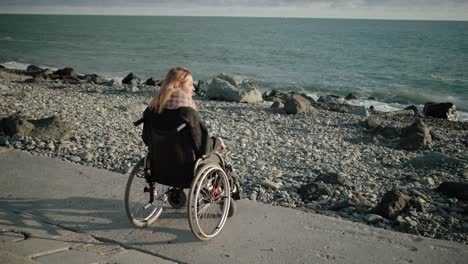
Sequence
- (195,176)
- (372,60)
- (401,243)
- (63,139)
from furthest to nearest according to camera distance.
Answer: (372,60), (63,139), (401,243), (195,176)

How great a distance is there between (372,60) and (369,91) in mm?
21854

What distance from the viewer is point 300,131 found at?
11.4 m

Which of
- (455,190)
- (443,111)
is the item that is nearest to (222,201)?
(455,190)

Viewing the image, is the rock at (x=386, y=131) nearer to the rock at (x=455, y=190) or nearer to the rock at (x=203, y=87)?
the rock at (x=455, y=190)

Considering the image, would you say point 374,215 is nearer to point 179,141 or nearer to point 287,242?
point 287,242

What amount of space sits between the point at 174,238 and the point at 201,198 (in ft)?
1.33

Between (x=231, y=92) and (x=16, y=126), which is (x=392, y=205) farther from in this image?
(x=231, y=92)

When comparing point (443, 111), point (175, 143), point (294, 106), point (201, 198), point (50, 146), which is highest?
point (175, 143)

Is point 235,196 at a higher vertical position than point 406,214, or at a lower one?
higher

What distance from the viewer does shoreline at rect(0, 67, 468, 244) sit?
218 inches

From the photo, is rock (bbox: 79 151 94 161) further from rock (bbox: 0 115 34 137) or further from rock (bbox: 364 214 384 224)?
rock (bbox: 364 214 384 224)

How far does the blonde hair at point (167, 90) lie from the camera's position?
3.71 metres

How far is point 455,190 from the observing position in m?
6.26

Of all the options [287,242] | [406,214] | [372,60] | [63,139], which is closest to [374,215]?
[406,214]
